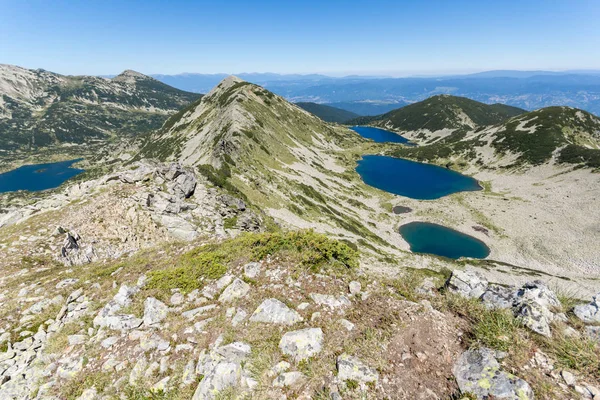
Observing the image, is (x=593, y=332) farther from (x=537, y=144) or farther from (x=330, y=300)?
(x=537, y=144)

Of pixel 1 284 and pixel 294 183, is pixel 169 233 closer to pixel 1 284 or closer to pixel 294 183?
pixel 1 284

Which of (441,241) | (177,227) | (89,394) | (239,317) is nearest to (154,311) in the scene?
(89,394)

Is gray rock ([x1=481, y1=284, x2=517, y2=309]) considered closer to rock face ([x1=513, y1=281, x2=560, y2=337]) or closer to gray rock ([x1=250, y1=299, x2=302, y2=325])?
rock face ([x1=513, y1=281, x2=560, y2=337])

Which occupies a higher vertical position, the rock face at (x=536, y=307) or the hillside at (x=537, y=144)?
Result: the rock face at (x=536, y=307)

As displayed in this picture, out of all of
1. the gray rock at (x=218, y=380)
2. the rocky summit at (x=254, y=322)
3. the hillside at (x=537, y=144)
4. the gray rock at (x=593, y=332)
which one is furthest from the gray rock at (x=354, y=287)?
the hillside at (x=537, y=144)

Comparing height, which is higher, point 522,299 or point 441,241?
point 522,299

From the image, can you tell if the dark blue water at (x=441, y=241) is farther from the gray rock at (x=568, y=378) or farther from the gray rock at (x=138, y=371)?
the gray rock at (x=138, y=371)

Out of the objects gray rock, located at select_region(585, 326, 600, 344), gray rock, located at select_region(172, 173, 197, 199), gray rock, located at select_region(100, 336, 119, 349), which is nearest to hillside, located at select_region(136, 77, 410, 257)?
gray rock, located at select_region(172, 173, 197, 199)
